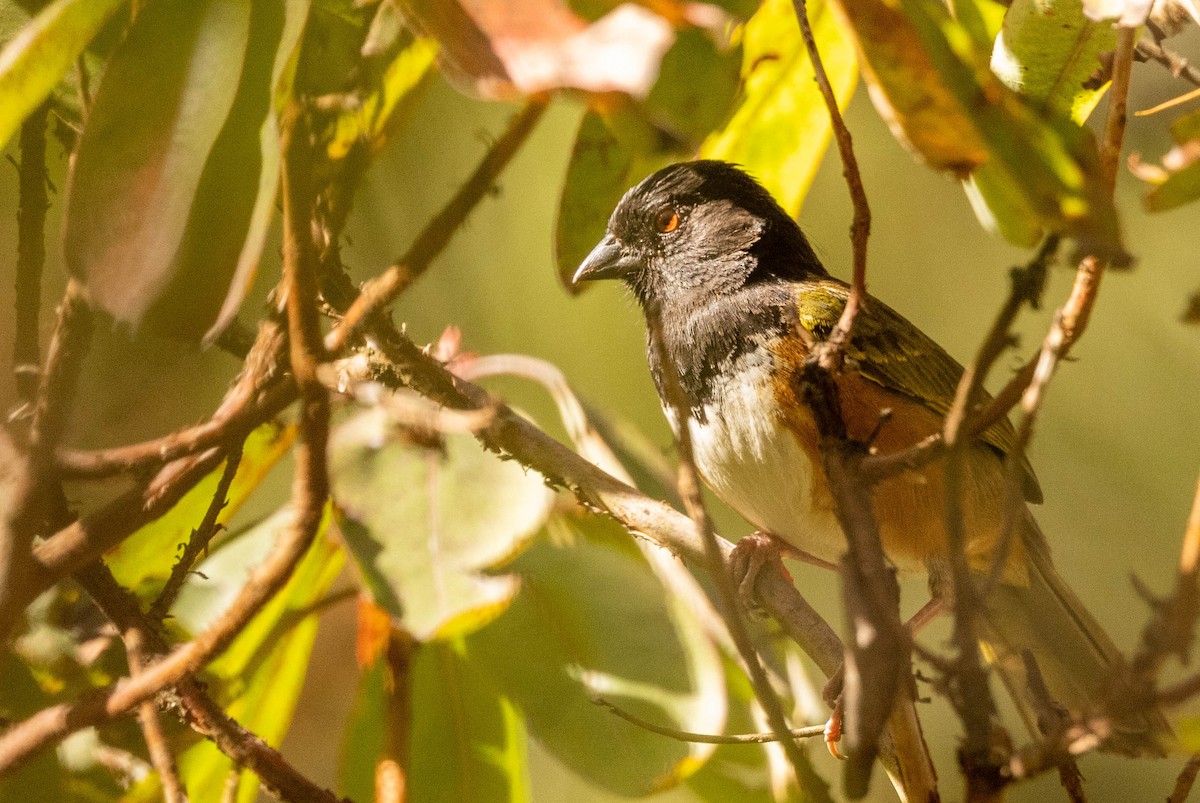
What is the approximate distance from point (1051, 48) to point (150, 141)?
1.11 meters

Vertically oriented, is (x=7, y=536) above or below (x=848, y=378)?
above

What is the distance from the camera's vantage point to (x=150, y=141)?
1.33 meters

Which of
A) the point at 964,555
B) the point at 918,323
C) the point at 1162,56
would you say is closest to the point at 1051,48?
the point at 1162,56

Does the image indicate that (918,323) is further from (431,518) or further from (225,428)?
(225,428)

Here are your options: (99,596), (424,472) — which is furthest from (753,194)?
(99,596)

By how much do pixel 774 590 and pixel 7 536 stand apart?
1164 millimetres

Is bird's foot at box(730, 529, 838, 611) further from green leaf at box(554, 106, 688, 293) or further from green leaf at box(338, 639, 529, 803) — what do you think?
green leaf at box(554, 106, 688, 293)

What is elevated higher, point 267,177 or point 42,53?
point 42,53

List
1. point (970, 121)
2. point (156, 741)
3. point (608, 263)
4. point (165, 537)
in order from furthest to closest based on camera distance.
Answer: point (608, 263) < point (165, 537) < point (156, 741) < point (970, 121)

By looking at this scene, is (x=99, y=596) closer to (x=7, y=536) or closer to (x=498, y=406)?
(x=7, y=536)

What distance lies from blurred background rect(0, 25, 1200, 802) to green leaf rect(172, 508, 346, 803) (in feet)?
3.26

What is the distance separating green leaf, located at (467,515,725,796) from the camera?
7.06 ft

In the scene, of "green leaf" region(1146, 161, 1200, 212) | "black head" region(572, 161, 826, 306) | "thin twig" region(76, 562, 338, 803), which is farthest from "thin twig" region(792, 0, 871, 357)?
"black head" region(572, 161, 826, 306)

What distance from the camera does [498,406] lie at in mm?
1924
